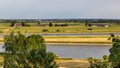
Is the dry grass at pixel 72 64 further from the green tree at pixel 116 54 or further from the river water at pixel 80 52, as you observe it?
the green tree at pixel 116 54

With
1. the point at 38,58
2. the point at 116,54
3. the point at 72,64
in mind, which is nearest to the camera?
the point at 38,58

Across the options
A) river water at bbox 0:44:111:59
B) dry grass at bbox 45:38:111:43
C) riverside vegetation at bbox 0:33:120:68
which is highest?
riverside vegetation at bbox 0:33:120:68

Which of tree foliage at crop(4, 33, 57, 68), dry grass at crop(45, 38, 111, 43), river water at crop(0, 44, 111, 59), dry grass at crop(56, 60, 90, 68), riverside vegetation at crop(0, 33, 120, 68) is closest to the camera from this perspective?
riverside vegetation at crop(0, 33, 120, 68)

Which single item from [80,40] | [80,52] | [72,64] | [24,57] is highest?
[24,57]

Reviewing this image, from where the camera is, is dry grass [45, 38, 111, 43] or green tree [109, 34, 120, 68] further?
dry grass [45, 38, 111, 43]

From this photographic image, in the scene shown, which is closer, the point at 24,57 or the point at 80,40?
the point at 24,57

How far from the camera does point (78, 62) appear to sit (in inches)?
1490

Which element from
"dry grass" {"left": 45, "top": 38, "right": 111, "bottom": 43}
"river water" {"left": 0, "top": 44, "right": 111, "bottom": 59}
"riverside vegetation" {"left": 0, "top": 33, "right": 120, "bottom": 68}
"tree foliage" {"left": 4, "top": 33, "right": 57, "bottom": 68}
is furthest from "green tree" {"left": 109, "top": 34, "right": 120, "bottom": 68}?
"dry grass" {"left": 45, "top": 38, "right": 111, "bottom": 43}

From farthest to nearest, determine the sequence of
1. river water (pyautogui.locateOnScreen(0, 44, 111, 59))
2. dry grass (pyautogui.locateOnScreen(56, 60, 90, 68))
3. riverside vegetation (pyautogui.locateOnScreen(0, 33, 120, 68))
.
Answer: river water (pyautogui.locateOnScreen(0, 44, 111, 59)) → dry grass (pyautogui.locateOnScreen(56, 60, 90, 68)) → riverside vegetation (pyautogui.locateOnScreen(0, 33, 120, 68))

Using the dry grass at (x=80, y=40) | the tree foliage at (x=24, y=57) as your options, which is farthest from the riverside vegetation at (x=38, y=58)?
the dry grass at (x=80, y=40)

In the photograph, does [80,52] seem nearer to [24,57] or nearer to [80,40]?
[80,40]

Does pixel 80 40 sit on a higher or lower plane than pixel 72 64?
lower

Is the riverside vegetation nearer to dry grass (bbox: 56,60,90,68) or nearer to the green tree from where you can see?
the green tree

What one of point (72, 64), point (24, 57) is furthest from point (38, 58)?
point (72, 64)
